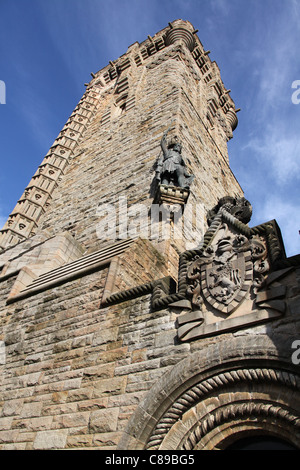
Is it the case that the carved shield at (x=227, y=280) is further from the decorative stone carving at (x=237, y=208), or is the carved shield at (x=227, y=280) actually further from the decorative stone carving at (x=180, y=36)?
the decorative stone carving at (x=180, y=36)

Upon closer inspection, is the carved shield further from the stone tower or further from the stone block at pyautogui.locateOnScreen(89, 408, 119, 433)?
the stone block at pyautogui.locateOnScreen(89, 408, 119, 433)

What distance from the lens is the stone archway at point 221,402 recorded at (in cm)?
315

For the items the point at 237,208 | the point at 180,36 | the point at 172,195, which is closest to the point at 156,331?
the point at 237,208

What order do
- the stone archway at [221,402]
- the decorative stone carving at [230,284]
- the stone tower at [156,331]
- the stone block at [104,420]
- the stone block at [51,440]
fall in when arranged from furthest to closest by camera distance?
the stone block at [51,440], the stone block at [104,420], the decorative stone carving at [230,284], the stone tower at [156,331], the stone archway at [221,402]

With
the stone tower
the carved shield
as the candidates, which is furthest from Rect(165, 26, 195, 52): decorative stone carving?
the carved shield

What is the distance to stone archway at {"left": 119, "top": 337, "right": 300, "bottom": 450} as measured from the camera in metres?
3.15

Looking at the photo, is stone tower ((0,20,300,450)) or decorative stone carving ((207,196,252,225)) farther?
decorative stone carving ((207,196,252,225))

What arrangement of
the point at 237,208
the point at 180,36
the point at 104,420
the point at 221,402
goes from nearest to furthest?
the point at 221,402 → the point at 104,420 → the point at 237,208 → the point at 180,36

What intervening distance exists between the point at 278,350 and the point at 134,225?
5.59m

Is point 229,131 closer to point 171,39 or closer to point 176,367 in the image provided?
point 171,39

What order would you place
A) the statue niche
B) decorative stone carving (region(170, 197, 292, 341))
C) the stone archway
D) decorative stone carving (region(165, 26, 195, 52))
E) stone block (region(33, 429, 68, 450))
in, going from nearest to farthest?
the stone archway
decorative stone carving (region(170, 197, 292, 341))
stone block (region(33, 429, 68, 450))
the statue niche
decorative stone carving (region(165, 26, 195, 52))

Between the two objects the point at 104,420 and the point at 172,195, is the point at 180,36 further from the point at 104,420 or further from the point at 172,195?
the point at 104,420

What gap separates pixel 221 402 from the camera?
346 cm

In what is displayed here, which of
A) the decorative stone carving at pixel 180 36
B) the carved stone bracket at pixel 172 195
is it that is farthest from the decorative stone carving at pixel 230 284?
the decorative stone carving at pixel 180 36
